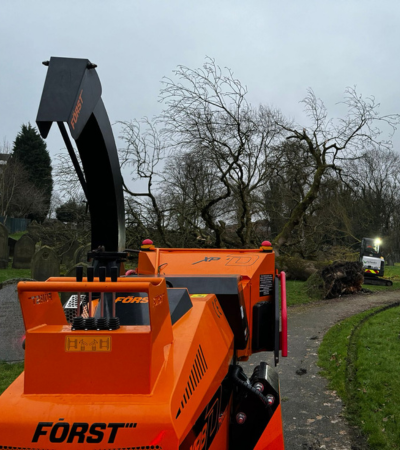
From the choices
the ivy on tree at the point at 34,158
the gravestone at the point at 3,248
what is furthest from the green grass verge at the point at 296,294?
the ivy on tree at the point at 34,158

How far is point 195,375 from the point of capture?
2475 millimetres

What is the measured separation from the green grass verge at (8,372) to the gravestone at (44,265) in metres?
6.36

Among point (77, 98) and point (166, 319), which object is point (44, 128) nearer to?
point (77, 98)

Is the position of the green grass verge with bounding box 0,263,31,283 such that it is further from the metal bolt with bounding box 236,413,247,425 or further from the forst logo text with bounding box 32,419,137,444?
the forst logo text with bounding box 32,419,137,444

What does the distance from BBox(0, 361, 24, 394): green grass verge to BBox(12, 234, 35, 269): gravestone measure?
1344cm

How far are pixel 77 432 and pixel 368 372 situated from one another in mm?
6640

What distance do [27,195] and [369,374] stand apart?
3944 cm

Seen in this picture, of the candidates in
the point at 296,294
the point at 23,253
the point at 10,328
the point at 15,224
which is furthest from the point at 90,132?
the point at 15,224

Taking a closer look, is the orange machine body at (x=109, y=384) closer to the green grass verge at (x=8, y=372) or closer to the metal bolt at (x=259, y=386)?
the metal bolt at (x=259, y=386)

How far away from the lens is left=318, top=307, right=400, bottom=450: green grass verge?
540cm

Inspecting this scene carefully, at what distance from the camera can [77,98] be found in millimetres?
3295

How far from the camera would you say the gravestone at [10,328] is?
783 centimetres

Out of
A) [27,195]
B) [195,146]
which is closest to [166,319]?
[195,146]

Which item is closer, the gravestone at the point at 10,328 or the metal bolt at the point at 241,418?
the metal bolt at the point at 241,418
